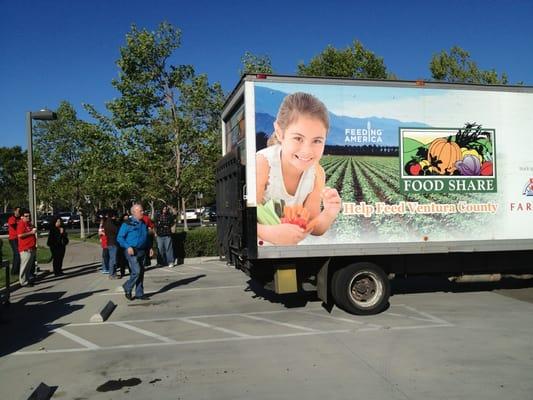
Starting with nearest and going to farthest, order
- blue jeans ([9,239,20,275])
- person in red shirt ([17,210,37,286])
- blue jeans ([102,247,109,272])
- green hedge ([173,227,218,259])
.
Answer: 1. person in red shirt ([17,210,37,286])
2. blue jeans ([9,239,20,275])
3. blue jeans ([102,247,109,272])
4. green hedge ([173,227,218,259])

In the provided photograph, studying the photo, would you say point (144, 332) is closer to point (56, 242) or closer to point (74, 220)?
point (56, 242)

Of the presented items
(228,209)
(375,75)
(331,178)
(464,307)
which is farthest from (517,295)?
(375,75)

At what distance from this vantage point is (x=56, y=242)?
1293 centimetres

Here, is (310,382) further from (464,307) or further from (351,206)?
(464,307)

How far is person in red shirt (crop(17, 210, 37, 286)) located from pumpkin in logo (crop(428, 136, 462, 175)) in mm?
8585

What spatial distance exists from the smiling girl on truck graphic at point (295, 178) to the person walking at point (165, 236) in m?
7.52

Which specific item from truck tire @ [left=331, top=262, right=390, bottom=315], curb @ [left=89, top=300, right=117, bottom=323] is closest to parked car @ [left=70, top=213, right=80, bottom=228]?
curb @ [left=89, top=300, right=117, bottom=323]

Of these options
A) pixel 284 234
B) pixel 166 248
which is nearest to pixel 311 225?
pixel 284 234

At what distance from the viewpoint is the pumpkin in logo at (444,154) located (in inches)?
305

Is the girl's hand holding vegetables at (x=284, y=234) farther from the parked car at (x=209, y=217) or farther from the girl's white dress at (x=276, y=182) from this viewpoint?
the parked car at (x=209, y=217)

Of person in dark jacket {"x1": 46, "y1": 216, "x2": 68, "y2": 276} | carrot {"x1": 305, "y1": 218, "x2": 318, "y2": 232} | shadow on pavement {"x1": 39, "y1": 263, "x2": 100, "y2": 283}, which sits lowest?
shadow on pavement {"x1": 39, "y1": 263, "x2": 100, "y2": 283}

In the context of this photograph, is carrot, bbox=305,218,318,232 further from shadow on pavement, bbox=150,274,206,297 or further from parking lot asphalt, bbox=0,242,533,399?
shadow on pavement, bbox=150,274,206,297

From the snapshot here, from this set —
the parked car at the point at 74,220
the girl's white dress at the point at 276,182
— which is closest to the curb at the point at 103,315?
the girl's white dress at the point at 276,182

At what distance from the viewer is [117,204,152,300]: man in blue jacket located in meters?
9.22
